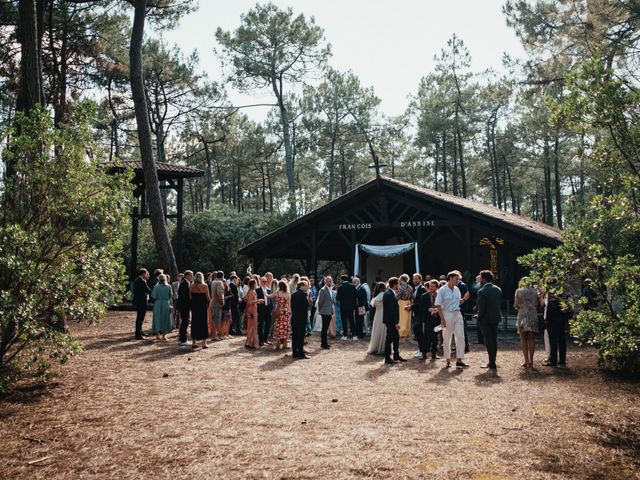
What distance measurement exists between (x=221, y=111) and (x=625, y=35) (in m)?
22.8

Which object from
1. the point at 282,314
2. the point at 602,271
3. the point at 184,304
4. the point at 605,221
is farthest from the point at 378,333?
the point at 605,221

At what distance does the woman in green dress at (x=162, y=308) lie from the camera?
12.6 meters

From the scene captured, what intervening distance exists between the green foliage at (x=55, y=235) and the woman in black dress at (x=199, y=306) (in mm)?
3669

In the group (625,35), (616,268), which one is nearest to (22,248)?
(616,268)

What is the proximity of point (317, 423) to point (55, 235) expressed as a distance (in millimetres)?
4161

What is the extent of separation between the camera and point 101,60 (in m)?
21.4

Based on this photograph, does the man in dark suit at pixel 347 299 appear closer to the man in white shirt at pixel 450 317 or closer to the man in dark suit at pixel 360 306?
the man in dark suit at pixel 360 306

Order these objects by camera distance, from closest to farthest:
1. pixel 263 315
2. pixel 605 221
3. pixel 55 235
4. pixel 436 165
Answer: pixel 605 221 → pixel 55 235 → pixel 263 315 → pixel 436 165

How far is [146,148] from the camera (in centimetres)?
1536

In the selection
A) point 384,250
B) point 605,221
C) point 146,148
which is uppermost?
point 146,148

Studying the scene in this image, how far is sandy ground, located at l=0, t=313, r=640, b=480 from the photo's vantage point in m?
4.54

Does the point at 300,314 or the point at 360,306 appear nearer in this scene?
the point at 300,314

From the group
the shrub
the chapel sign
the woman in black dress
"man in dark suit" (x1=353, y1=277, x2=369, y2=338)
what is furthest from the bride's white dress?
the chapel sign

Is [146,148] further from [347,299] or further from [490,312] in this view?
[490,312]
